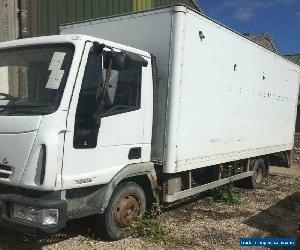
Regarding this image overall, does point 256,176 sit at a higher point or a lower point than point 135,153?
lower

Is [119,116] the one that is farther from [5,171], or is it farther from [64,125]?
[5,171]

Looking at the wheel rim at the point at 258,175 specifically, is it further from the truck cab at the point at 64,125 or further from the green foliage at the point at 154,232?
the truck cab at the point at 64,125

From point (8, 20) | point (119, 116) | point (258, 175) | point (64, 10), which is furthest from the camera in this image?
point (64, 10)

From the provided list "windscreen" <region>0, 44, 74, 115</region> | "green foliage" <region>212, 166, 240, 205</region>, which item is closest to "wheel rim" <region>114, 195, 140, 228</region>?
"windscreen" <region>0, 44, 74, 115</region>

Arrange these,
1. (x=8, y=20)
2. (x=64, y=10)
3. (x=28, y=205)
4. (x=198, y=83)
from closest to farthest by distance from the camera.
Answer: (x=28, y=205)
(x=198, y=83)
(x=8, y=20)
(x=64, y=10)

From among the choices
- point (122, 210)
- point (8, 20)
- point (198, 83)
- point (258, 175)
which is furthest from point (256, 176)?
point (8, 20)

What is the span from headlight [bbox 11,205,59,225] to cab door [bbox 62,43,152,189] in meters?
0.35

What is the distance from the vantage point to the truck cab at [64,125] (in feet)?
14.8

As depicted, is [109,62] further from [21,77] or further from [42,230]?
[42,230]

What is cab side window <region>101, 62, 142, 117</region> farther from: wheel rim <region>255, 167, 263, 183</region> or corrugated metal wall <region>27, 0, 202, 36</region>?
corrugated metal wall <region>27, 0, 202, 36</region>

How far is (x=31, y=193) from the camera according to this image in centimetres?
462

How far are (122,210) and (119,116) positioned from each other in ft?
4.19

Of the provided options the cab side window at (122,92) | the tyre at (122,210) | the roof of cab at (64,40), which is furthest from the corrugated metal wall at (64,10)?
the tyre at (122,210)

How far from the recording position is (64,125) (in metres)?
4.61
